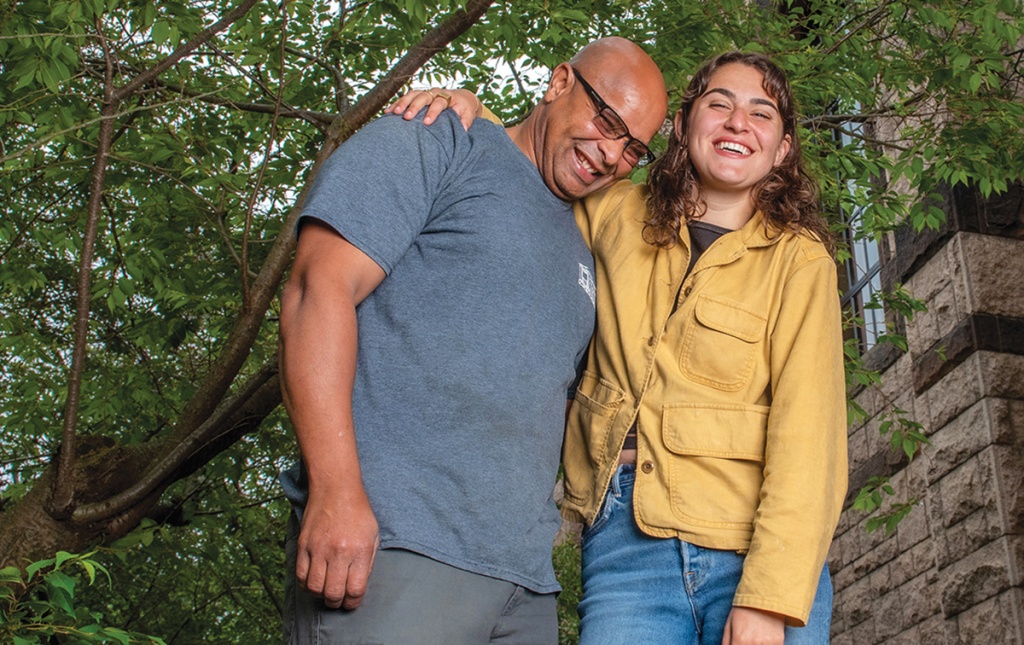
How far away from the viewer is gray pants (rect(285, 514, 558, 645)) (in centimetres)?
196

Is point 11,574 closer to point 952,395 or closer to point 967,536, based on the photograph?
point 967,536

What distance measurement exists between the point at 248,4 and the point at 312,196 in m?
1.60

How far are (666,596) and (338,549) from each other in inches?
30.5

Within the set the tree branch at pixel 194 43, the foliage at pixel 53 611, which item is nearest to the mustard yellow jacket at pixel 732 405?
the foliage at pixel 53 611

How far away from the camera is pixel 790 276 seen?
2.46 metres

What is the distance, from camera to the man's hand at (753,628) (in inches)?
85.6

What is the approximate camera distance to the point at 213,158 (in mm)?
4840

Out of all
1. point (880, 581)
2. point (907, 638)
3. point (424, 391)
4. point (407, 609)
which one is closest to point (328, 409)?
point (424, 391)

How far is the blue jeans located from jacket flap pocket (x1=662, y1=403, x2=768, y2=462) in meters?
0.18

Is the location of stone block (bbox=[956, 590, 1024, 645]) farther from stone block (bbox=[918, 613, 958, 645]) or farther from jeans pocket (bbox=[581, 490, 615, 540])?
jeans pocket (bbox=[581, 490, 615, 540])

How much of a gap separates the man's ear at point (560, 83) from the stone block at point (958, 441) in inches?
164

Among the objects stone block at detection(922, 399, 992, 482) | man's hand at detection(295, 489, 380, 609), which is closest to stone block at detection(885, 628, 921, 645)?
stone block at detection(922, 399, 992, 482)

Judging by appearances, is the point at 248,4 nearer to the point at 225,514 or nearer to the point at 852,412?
the point at 852,412

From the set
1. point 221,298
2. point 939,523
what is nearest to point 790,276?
point 221,298
